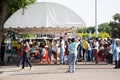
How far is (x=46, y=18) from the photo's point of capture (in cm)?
2709

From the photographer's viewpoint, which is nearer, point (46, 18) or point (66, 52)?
point (66, 52)

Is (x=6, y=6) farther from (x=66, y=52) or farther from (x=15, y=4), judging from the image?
(x=66, y=52)

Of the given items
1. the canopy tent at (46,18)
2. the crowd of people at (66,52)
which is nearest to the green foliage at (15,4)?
the canopy tent at (46,18)

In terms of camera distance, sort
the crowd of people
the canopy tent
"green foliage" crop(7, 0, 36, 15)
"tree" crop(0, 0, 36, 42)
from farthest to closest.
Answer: "green foliage" crop(7, 0, 36, 15) → "tree" crop(0, 0, 36, 42) → the canopy tent → the crowd of people

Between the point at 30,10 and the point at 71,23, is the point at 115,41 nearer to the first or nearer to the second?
the point at 71,23

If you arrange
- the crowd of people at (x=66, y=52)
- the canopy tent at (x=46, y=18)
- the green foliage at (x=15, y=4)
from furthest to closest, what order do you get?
the green foliage at (x=15, y=4) < the canopy tent at (x=46, y=18) < the crowd of people at (x=66, y=52)

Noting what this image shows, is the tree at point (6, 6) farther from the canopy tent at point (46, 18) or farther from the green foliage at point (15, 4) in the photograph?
the canopy tent at point (46, 18)

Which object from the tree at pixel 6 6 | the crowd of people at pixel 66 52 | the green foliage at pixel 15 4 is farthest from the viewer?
the green foliage at pixel 15 4

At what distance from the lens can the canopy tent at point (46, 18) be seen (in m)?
27.0

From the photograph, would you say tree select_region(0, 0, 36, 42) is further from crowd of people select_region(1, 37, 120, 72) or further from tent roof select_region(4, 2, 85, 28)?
crowd of people select_region(1, 37, 120, 72)

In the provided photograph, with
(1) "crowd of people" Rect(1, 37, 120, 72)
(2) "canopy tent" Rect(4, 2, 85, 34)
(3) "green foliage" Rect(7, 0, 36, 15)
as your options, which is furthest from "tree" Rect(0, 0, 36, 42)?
(1) "crowd of people" Rect(1, 37, 120, 72)

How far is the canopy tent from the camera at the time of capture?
88.4 feet

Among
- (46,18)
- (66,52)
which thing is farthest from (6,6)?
(66,52)

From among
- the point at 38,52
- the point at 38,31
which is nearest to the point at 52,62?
the point at 38,52
